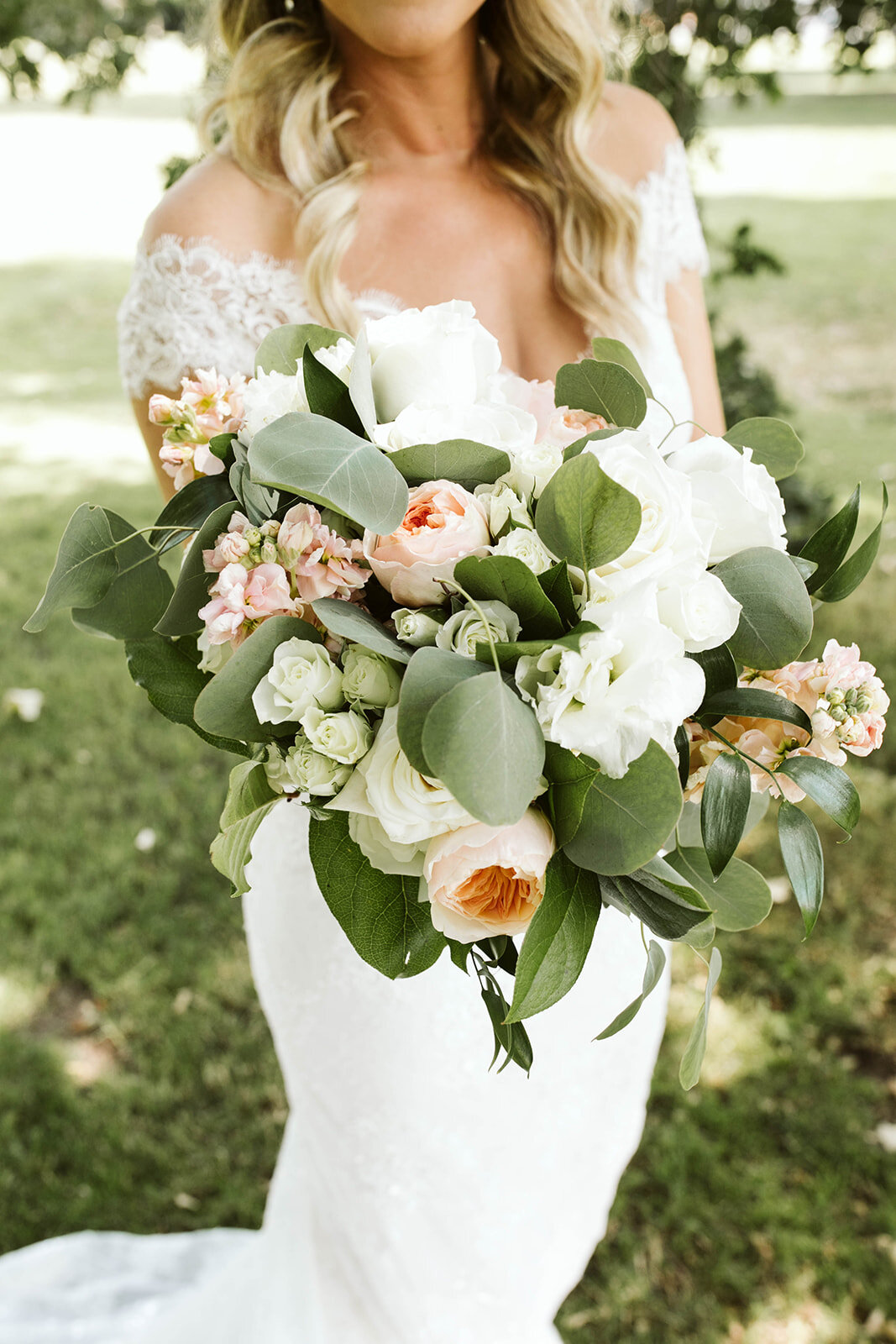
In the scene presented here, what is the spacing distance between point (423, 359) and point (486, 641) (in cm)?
32

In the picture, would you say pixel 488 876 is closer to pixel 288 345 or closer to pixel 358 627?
pixel 358 627

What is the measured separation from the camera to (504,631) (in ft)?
3.07

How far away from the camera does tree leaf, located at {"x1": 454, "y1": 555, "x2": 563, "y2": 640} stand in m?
0.92

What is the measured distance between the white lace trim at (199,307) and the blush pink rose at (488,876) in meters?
1.19

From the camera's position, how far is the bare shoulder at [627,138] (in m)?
2.22

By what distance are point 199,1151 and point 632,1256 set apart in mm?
1054

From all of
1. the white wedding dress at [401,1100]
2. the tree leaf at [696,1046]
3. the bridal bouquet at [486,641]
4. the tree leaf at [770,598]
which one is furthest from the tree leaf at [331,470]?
the white wedding dress at [401,1100]

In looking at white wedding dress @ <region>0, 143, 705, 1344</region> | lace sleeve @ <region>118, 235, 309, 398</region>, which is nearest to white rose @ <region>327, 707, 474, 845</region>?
white wedding dress @ <region>0, 143, 705, 1344</region>

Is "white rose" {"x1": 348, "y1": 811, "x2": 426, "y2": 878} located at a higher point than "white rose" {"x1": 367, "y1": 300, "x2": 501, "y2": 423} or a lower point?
lower

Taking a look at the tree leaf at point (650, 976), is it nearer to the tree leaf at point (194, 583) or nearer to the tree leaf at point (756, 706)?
the tree leaf at point (756, 706)

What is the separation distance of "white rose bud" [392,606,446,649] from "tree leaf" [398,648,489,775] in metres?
0.07

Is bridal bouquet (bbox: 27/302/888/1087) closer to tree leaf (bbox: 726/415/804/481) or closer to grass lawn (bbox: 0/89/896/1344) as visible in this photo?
tree leaf (bbox: 726/415/804/481)

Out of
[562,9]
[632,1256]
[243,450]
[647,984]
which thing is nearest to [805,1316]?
[632,1256]

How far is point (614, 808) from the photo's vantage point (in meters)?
0.95
